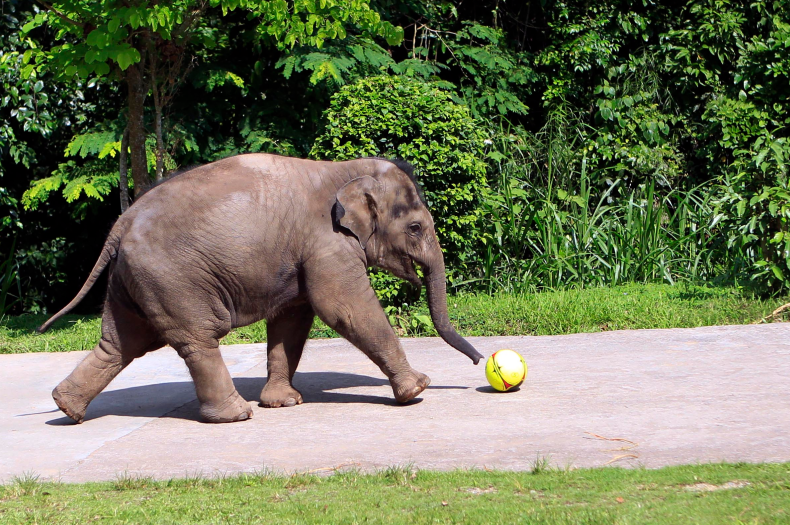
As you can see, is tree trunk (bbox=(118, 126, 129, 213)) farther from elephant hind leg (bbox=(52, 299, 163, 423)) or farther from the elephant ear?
the elephant ear

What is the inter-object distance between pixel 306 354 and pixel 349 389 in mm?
1477

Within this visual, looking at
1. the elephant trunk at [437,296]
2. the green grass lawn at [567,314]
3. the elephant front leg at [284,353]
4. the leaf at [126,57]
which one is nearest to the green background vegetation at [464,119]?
the leaf at [126,57]

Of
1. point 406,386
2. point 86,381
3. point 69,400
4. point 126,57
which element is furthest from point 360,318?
point 126,57

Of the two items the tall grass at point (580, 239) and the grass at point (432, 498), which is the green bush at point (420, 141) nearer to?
the tall grass at point (580, 239)

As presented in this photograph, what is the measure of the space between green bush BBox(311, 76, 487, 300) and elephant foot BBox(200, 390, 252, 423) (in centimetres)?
346

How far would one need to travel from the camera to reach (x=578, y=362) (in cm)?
727

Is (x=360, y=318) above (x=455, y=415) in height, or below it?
above

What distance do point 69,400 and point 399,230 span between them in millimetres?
2558

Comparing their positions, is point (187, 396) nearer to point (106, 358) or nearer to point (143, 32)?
point (106, 358)

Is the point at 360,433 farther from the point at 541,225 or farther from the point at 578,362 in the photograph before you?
the point at 541,225

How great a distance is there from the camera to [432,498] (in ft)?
13.7

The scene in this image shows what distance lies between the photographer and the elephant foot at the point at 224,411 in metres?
6.09

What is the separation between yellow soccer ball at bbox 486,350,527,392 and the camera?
6.33 m

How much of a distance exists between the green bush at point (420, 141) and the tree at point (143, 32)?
765mm
